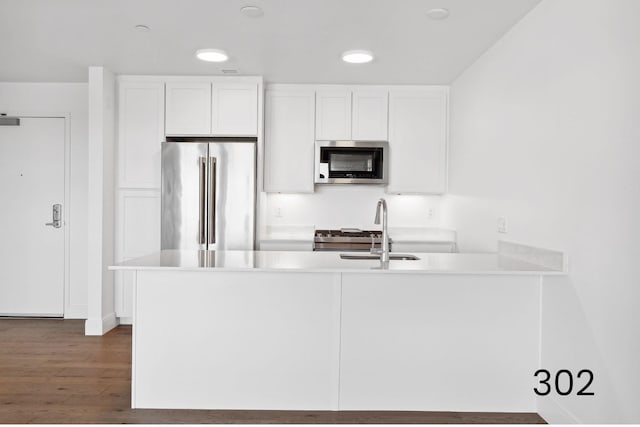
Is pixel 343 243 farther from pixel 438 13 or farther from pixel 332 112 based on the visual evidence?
pixel 438 13

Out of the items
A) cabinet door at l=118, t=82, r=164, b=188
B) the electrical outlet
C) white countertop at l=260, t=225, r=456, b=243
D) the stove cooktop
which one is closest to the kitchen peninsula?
the electrical outlet

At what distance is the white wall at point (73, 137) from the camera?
470 cm

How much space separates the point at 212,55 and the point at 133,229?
183cm

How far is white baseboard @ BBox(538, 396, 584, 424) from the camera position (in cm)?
232

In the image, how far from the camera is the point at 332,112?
462cm

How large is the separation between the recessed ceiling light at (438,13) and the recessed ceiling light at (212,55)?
5.25 feet

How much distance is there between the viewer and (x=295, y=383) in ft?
8.45

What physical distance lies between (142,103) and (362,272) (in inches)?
118

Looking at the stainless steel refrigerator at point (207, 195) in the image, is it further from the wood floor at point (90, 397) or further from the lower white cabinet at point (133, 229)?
the wood floor at point (90, 397)

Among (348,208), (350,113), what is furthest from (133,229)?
(350,113)

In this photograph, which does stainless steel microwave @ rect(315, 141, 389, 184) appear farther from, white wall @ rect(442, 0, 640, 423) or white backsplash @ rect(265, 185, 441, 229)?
white wall @ rect(442, 0, 640, 423)

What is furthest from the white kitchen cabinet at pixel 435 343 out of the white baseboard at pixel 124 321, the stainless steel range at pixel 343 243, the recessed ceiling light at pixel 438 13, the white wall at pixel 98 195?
Answer: the white baseboard at pixel 124 321

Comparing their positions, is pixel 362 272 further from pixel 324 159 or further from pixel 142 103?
pixel 142 103

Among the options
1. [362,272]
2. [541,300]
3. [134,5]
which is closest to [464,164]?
[541,300]
